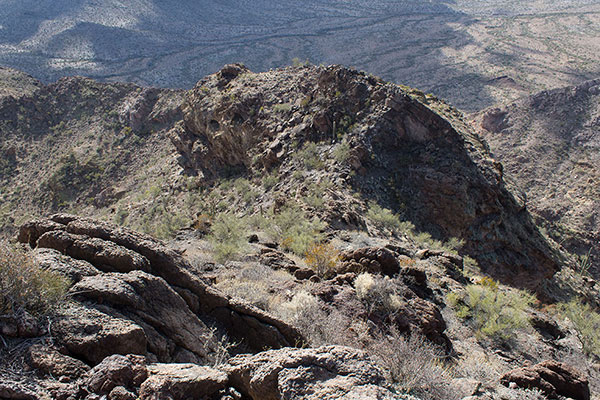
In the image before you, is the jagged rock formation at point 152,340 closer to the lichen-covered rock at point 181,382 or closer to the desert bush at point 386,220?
the lichen-covered rock at point 181,382

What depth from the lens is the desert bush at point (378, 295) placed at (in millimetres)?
6371

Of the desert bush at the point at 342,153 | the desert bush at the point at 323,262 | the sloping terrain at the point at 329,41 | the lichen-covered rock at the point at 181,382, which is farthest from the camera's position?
the sloping terrain at the point at 329,41

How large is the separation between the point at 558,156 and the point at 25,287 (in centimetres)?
3748

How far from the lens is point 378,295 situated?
645 centimetres

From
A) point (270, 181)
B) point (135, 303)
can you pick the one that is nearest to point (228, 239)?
point (270, 181)

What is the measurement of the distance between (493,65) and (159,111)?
182 feet

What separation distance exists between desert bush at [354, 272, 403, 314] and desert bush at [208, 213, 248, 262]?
3807 millimetres

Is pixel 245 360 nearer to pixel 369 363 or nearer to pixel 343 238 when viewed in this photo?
pixel 369 363

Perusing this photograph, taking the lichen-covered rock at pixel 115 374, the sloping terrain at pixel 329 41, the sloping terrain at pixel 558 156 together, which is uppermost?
the sloping terrain at pixel 329 41

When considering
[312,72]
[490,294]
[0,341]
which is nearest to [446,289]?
[490,294]

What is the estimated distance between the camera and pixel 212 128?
71.1 feet

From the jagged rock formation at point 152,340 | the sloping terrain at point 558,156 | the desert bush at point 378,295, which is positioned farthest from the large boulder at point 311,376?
the sloping terrain at point 558,156

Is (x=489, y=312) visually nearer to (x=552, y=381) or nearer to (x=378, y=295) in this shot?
(x=378, y=295)

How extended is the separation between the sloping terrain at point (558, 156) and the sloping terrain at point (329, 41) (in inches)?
564
